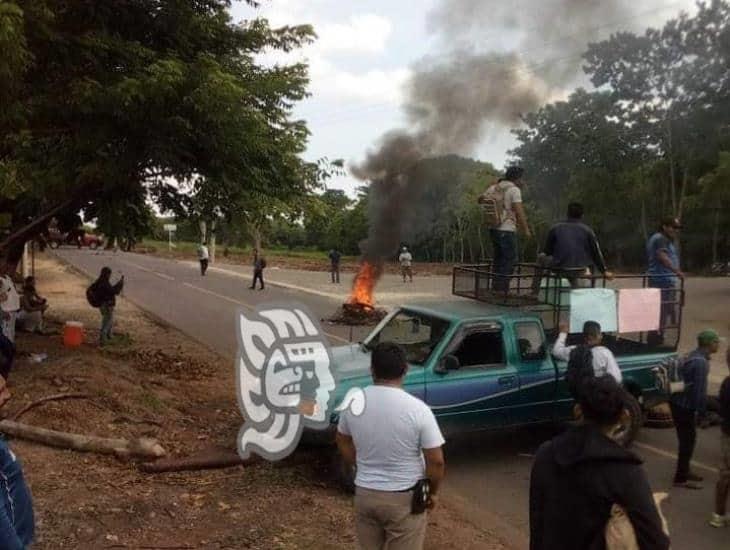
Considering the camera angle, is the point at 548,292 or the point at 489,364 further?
the point at 548,292

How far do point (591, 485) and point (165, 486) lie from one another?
412cm

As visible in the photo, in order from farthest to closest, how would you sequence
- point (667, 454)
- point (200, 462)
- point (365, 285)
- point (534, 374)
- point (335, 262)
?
point (335, 262), point (365, 285), point (667, 454), point (534, 374), point (200, 462)

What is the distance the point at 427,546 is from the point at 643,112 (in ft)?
82.9

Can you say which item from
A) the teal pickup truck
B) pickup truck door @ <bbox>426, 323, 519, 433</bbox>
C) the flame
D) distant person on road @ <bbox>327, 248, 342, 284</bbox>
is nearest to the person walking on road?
the teal pickup truck

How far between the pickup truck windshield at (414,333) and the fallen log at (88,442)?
2273 millimetres

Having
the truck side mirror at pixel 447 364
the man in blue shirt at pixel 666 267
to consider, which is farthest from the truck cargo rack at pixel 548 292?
the truck side mirror at pixel 447 364

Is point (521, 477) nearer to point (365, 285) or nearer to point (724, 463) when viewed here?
point (724, 463)

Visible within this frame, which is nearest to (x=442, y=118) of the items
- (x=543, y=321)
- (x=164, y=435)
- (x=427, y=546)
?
(x=543, y=321)

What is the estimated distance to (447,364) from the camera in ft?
20.3

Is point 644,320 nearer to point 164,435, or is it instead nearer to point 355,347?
point 355,347

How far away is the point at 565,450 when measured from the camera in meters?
2.36

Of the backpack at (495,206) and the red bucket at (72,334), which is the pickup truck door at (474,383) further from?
the red bucket at (72,334)

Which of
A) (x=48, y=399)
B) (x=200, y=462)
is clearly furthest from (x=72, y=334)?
(x=200, y=462)

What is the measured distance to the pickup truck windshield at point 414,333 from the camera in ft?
21.5
